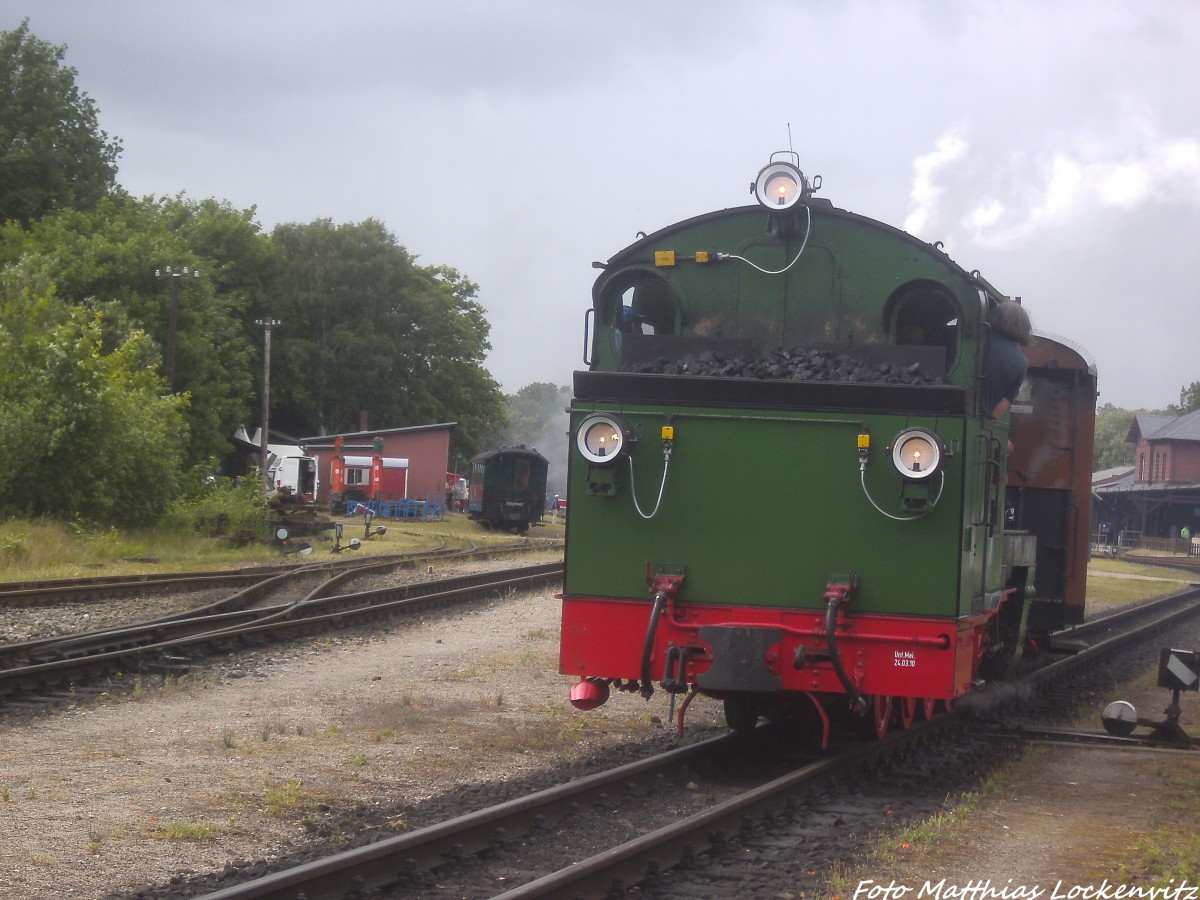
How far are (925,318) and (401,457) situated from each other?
4601 cm

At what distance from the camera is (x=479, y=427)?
68.1m

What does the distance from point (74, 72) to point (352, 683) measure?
5311cm

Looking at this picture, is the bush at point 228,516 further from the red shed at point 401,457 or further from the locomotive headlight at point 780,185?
the locomotive headlight at point 780,185

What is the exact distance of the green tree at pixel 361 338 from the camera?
61.9 metres

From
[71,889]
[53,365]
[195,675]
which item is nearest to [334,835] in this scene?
[71,889]

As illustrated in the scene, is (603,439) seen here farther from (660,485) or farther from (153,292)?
(153,292)

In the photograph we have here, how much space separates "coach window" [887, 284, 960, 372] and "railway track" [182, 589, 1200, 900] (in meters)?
2.66

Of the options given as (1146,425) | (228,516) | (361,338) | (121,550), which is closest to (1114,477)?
A: (1146,425)

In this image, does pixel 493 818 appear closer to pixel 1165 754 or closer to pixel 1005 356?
pixel 1005 356

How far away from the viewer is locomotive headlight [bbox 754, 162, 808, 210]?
7785 millimetres

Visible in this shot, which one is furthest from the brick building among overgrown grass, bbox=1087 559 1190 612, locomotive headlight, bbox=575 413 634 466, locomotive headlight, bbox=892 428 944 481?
locomotive headlight, bbox=575 413 634 466

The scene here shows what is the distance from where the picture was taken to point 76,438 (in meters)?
24.9

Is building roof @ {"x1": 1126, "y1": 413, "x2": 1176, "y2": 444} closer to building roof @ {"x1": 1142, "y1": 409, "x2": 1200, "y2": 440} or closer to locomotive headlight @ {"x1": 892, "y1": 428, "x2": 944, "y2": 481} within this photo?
building roof @ {"x1": 1142, "y1": 409, "x2": 1200, "y2": 440}

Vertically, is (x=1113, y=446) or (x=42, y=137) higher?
(x=42, y=137)
